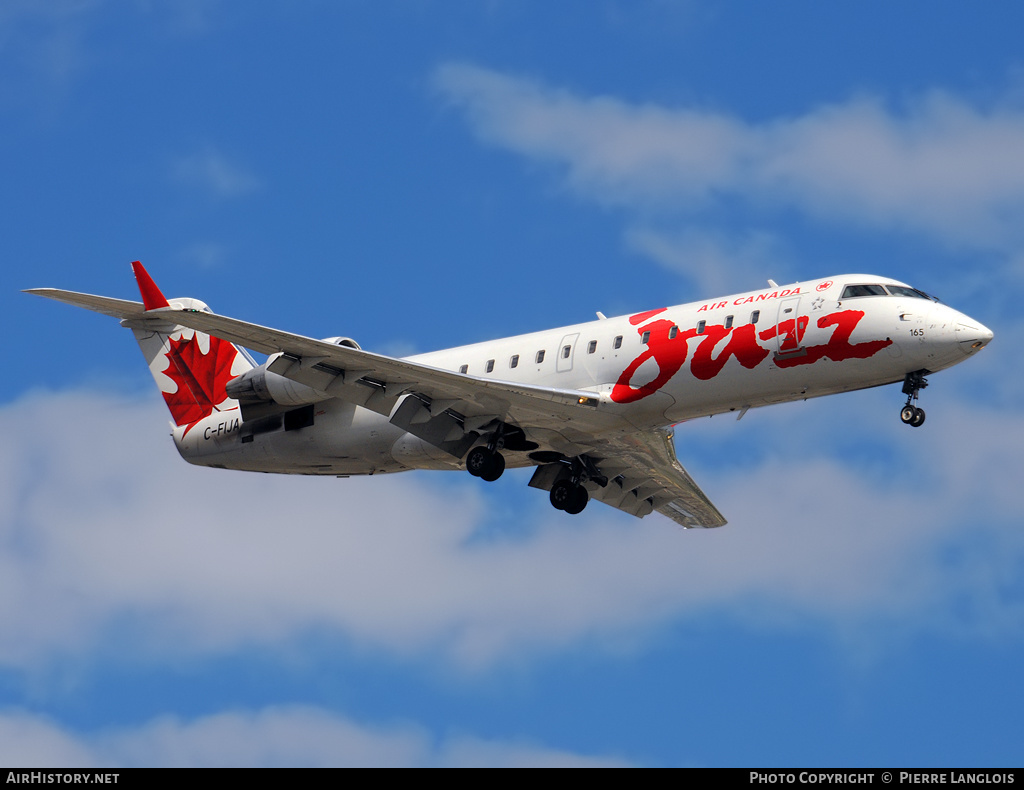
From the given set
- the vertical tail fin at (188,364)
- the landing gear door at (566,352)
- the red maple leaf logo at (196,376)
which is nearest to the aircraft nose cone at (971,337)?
A: the landing gear door at (566,352)

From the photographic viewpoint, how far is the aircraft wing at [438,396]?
98.6ft

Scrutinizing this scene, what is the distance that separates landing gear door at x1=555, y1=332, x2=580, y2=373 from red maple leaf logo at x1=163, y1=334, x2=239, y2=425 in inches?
371

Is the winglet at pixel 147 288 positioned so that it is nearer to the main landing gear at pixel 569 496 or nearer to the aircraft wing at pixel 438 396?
the aircraft wing at pixel 438 396

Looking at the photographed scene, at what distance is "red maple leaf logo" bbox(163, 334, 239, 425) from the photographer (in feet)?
121

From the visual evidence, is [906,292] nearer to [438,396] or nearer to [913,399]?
[913,399]

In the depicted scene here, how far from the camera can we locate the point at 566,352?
104ft

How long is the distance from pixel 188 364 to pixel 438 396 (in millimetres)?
9131

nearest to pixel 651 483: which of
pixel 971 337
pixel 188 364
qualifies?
pixel 971 337

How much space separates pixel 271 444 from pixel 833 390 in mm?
13426

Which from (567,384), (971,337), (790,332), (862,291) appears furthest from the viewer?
(567,384)
